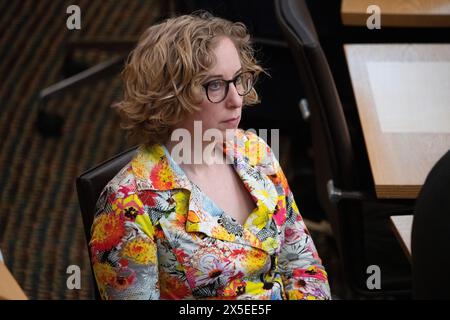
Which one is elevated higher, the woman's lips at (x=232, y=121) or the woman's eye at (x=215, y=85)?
the woman's eye at (x=215, y=85)

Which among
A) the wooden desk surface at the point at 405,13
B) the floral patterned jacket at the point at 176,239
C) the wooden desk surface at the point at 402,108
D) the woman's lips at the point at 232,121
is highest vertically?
the wooden desk surface at the point at 405,13

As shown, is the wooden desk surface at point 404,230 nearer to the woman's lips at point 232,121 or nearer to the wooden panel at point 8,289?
the woman's lips at point 232,121

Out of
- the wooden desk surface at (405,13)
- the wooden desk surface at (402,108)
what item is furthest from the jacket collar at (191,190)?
the wooden desk surface at (405,13)

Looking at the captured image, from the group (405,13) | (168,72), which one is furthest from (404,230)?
(405,13)

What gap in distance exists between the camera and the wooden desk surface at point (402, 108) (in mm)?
2264

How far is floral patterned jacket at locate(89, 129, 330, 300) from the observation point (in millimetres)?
1704

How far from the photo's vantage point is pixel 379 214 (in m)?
2.68

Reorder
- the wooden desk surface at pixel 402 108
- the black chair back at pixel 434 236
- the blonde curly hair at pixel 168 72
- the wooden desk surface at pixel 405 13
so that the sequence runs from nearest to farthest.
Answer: the black chair back at pixel 434 236 → the blonde curly hair at pixel 168 72 → the wooden desk surface at pixel 402 108 → the wooden desk surface at pixel 405 13

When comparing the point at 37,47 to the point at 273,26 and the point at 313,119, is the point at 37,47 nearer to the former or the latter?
the point at 273,26

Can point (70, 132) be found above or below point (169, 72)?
above

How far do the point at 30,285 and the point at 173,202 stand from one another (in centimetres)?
148

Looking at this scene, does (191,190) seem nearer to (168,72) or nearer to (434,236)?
(168,72)

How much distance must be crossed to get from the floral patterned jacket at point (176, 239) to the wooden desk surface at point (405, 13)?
1358 mm
